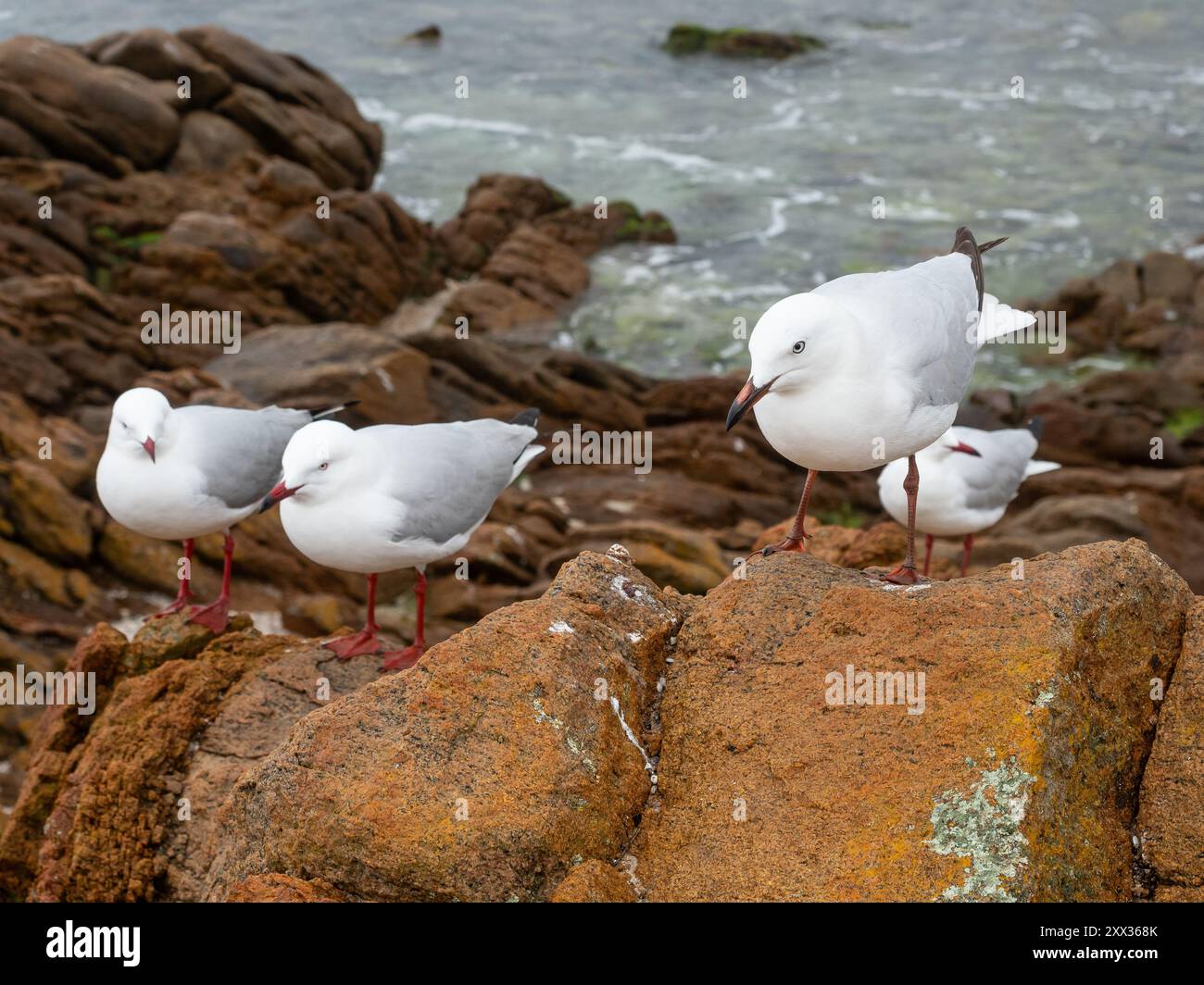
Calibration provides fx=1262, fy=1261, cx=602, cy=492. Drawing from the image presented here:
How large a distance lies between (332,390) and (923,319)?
8.47 meters

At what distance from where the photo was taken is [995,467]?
965 centimetres

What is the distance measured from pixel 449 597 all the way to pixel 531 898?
7.40m

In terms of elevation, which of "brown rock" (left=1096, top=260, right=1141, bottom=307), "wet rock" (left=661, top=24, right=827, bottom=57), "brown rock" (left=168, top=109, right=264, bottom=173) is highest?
"wet rock" (left=661, top=24, right=827, bottom=57)

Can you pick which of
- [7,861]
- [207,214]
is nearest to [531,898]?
[7,861]

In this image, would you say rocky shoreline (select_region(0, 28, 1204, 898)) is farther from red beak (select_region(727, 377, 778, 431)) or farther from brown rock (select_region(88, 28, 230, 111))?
red beak (select_region(727, 377, 778, 431))

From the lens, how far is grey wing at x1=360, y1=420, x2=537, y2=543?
22.1 ft

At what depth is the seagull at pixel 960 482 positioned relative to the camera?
943cm

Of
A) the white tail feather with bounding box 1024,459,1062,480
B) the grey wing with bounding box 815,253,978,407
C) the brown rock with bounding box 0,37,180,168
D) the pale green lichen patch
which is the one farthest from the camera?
the brown rock with bounding box 0,37,180,168

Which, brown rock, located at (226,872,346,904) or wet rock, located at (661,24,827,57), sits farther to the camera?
wet rock, located at (661,24,827,57)

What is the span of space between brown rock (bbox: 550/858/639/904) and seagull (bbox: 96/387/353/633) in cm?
348

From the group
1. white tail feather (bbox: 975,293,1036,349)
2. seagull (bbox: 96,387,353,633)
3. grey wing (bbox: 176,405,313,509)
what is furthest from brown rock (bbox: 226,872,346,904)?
white tail feather (bbox: 975,293,1036,349)

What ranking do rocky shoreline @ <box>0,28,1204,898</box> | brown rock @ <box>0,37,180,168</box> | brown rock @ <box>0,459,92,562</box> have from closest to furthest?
rocky shoreline @ <box>0,28,1204,898</box> < brown rock @ <box>0,459,92,562</box> < brown rock @ <box>0,37,180,168</box>

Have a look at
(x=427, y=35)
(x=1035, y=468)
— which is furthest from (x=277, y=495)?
(x=427, y=35)

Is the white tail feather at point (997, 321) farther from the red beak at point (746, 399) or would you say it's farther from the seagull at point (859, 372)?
the red beak at point (746, 399)
